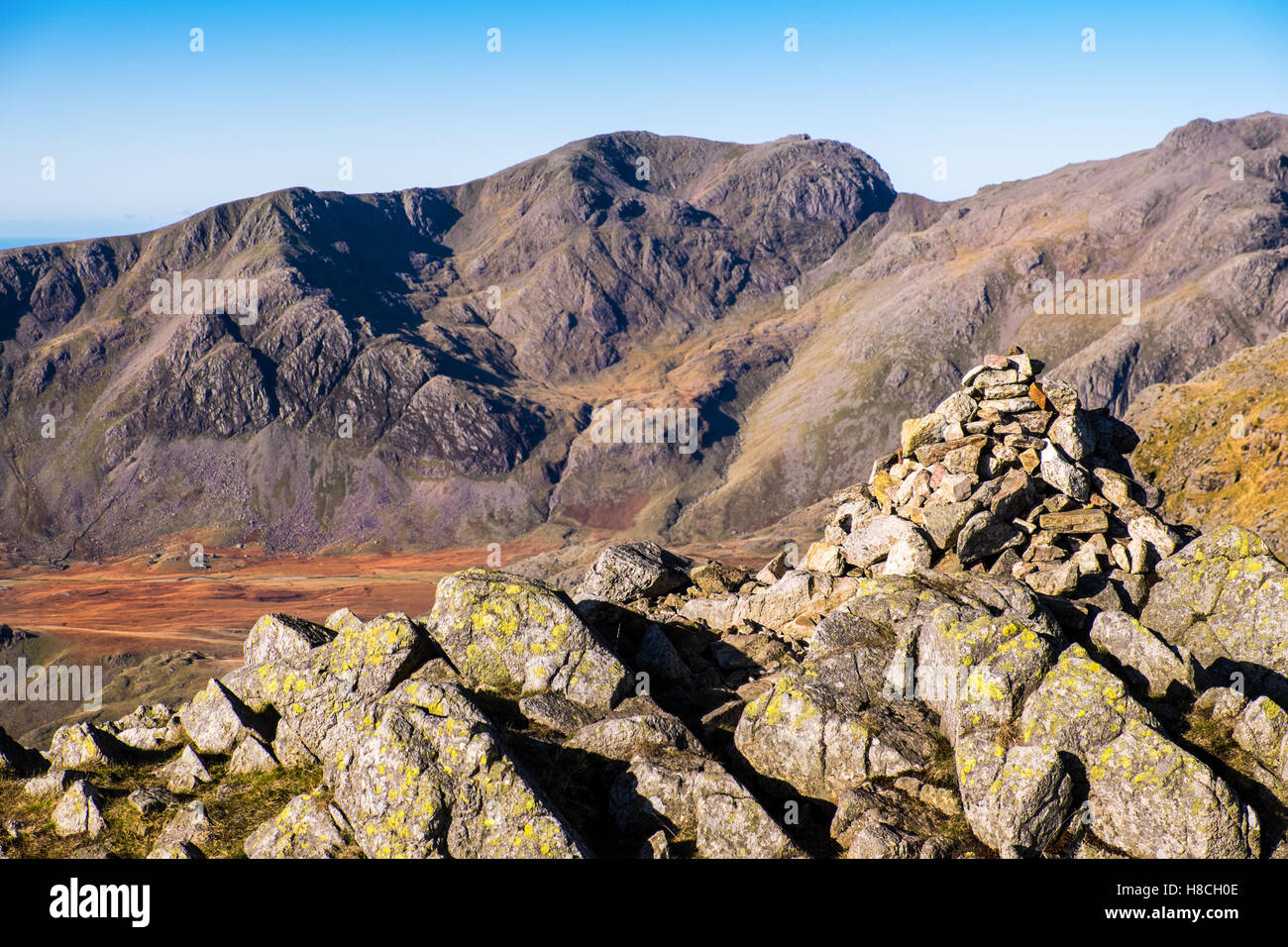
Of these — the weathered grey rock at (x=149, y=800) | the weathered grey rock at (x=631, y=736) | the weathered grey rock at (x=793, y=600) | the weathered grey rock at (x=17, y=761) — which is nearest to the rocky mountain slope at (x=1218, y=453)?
the weathered grey rock at (x=793, y=600)

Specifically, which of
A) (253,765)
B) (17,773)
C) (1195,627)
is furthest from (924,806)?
(17,773)

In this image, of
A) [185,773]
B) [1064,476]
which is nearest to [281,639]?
[185,773]

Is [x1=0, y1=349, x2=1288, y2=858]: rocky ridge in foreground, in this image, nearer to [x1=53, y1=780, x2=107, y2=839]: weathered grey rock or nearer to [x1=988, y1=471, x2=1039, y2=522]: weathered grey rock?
[x1=53, y1=780, x2=107, y2=839]: weathered grey rock

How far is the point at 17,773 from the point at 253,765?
6522 mm

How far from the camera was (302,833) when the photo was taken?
1579 centimetres

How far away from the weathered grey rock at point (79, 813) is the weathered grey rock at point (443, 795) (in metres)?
6.01

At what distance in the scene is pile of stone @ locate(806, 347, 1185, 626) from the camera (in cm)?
2689

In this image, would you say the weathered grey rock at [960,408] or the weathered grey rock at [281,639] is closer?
the weathered grey rock at [281,639]

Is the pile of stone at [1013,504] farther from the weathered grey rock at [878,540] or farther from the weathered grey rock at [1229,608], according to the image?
the weathered grey rock at [1229,608]

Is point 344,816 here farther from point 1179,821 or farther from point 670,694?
point 1179,821

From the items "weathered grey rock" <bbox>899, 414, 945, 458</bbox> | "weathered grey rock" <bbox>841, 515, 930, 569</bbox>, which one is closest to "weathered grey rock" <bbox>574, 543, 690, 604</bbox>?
"weathered grey rock" <bbox>841, 515, 930, 569</bbox>

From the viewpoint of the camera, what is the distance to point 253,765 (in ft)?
63.6

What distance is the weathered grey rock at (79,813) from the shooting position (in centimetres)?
1758
